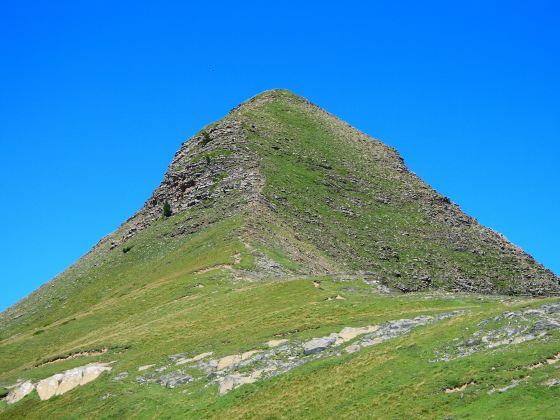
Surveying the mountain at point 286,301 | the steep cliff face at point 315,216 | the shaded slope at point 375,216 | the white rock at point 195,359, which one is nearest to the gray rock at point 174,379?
the mountain at point 286,301

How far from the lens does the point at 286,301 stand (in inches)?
2758

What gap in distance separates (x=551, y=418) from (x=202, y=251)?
2936 inches

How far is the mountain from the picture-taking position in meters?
43.3

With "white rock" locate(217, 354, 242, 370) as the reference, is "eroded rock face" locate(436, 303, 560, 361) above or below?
below

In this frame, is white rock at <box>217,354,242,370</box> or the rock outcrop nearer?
white rock at <box>217,354,242,370</box>

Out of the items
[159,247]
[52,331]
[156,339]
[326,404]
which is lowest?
[326,404]

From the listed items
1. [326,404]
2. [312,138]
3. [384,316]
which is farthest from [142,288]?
[312,138]

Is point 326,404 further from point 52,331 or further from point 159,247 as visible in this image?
point 159,247

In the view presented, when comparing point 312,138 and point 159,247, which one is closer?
point 159,247

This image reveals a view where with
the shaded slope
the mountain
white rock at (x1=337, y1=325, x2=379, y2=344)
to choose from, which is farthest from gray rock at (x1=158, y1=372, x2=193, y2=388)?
the shaded slope

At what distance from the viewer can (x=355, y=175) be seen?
14612 cm

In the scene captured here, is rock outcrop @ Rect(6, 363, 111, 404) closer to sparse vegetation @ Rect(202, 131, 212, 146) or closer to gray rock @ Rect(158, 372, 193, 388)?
gray rock @ Rect(158, 372, 193, 388)

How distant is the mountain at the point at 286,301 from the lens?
43344 mm

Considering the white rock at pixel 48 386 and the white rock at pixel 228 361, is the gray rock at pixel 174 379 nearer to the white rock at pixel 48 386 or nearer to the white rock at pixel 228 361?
the white rock at pixel 228 361
